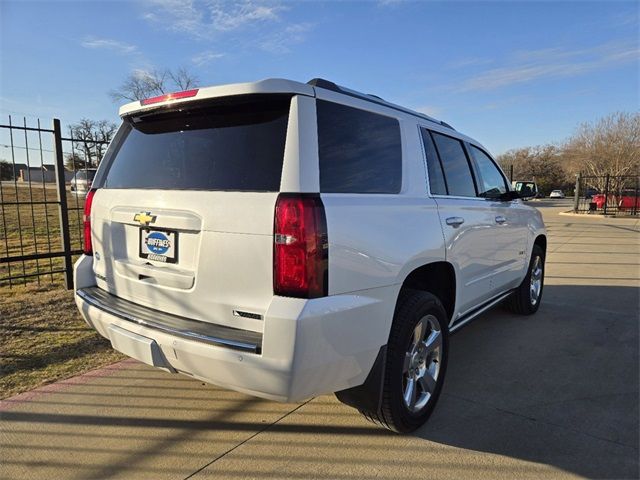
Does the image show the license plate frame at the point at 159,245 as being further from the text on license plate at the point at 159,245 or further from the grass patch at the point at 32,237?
the grass patch at the point at 32,237

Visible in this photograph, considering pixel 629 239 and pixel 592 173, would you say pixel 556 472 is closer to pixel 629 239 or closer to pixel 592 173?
pixel 629 239

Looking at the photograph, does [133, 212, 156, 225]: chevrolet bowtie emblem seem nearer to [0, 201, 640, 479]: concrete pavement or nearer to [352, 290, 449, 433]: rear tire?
[0, 201, 640, 479]: concrete pavement

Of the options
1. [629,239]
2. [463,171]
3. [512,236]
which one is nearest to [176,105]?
[463,171]

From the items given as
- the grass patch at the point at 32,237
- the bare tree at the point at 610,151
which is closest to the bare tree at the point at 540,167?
the bare tree at the point at 610,151

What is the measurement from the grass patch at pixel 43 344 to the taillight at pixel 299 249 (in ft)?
8.21

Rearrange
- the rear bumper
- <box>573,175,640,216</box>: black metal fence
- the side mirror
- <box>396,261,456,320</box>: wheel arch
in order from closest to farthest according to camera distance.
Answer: the rear bumper
<box>396,261,456,320</box>: wheel arch
the side mirror
<box>573,175,640,216</box>: black metal fence

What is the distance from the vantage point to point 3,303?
5219 mm

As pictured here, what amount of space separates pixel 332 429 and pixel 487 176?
9.27 feet

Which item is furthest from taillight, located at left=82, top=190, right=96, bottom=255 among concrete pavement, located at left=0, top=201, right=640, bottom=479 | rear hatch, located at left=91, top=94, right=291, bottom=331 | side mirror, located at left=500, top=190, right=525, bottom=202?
side mirror, located at left=500, top=190, right=525, bottom=202

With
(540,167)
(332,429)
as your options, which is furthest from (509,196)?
(540,167)

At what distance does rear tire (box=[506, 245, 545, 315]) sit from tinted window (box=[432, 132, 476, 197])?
73.9 inches

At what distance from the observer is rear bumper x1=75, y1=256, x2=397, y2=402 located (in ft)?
6.68

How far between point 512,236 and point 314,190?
9.95 feet

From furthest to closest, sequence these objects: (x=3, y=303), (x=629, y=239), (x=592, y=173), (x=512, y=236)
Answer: (x=592, y=173) → (x=629, y=239) → (x=3, y=303) → (x=512, y=236)
